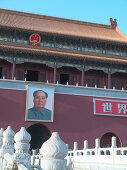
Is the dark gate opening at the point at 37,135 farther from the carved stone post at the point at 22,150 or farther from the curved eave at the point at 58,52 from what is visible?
the carved stone post at the point at 22,150

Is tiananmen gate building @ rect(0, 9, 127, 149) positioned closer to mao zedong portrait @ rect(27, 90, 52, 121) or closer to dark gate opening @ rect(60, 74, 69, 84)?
dark gate opening @ rect(60, 74, 69, 84)

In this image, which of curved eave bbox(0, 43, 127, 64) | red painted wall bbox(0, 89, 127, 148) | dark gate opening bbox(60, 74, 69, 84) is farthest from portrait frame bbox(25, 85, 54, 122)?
dark gate opening bbox(60, 74, 69, 84)

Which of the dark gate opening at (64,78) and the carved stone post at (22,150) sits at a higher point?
the dark gate opening at (64,78)

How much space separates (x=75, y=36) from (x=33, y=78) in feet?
→ 12.9

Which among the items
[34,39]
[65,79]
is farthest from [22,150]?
[65,79]

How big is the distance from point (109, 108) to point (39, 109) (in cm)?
424

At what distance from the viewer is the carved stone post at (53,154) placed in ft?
11.6

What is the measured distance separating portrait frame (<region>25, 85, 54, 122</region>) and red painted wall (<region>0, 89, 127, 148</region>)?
0.27m

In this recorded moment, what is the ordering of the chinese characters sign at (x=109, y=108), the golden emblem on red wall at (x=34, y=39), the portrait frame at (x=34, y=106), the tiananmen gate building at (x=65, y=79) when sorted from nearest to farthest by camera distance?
the portrait frame at (x=34, y=106)
the tiananmen gate building at (x=65, y=79)
the chinese characters sign at (x=109, y=108)
the golden emblem on red wall at (x=34, y=39)

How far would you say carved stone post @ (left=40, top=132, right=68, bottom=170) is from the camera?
3549mm

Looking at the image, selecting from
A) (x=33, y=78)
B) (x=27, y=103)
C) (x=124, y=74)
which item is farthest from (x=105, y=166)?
(x=124, y=74)

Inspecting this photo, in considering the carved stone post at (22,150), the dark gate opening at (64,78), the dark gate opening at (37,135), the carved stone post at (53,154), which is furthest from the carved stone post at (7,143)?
the dark gate opening at (64,78)

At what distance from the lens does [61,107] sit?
658 inches

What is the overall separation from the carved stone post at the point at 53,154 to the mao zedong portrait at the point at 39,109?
12.4 m
